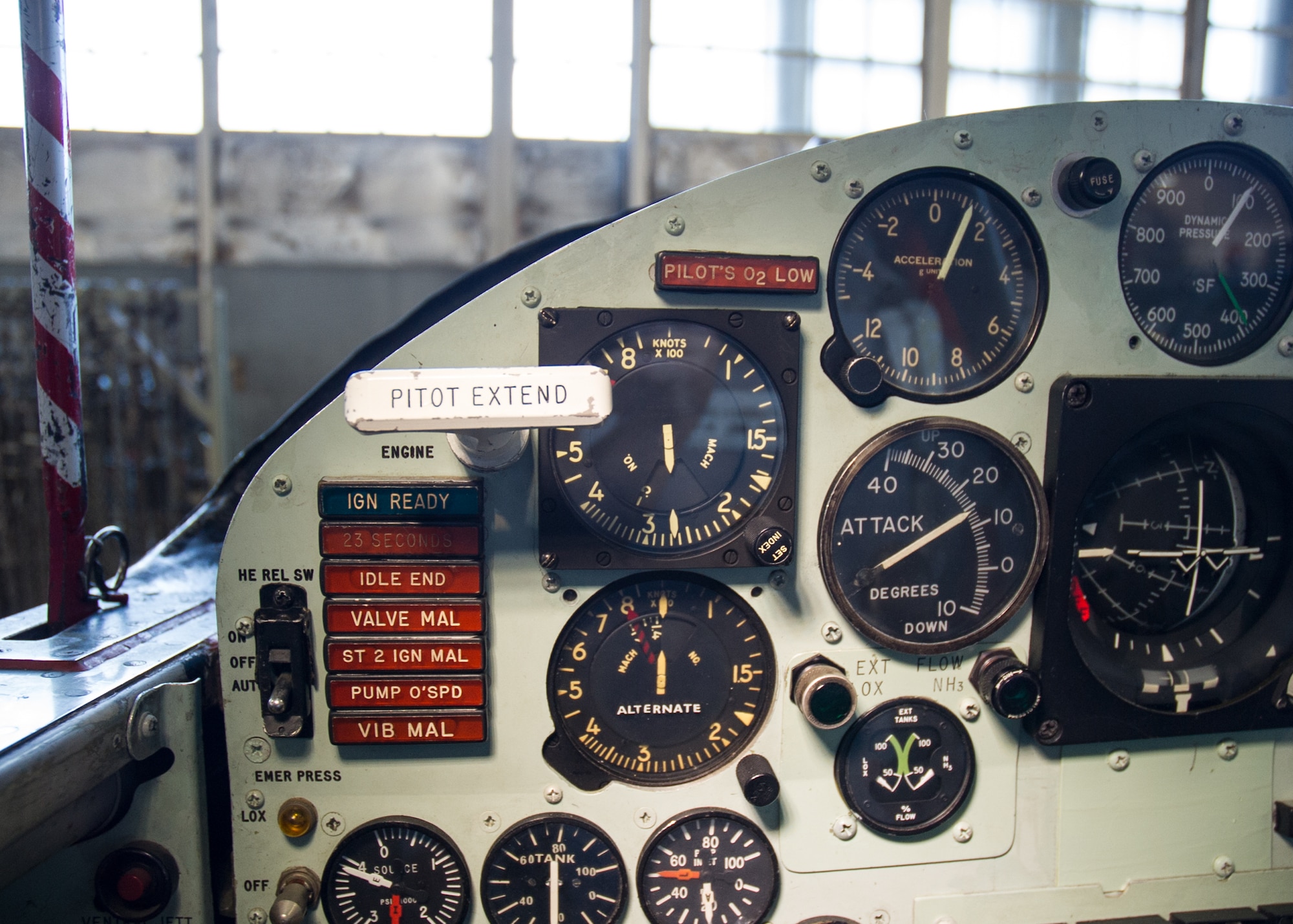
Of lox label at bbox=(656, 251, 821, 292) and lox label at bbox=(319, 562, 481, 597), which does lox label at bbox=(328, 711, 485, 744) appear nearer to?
lox label at bbox=(319, 562, 481, 597)

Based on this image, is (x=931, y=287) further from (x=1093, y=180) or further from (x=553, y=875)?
(x=553, y=875)

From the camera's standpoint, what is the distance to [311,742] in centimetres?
116

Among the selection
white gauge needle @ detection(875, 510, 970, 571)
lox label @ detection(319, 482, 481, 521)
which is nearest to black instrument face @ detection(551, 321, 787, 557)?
lox label @ detection(319, 482, 481, 521)

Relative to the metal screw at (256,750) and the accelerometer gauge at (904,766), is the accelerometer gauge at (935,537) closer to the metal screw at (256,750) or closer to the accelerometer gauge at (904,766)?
the accelerometer gauge at (904,766)

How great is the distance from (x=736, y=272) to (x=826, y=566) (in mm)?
496

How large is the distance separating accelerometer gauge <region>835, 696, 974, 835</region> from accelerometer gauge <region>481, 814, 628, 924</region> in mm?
428

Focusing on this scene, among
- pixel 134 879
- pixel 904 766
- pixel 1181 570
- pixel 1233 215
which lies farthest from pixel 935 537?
pixel 134 879

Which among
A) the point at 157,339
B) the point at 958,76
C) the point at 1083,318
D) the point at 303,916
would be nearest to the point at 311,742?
the point at 303,916

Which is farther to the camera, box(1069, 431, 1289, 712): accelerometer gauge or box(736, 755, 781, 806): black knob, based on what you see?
box(1069, 431, 1289, 712): accelerometer gauge

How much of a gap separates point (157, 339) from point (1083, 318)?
13.2 feet

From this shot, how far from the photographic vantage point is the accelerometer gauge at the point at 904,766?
1.25 meters

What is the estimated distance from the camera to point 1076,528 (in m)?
1.23

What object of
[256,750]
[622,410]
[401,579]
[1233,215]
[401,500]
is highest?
[1233,215]

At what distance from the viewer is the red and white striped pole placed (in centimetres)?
113
